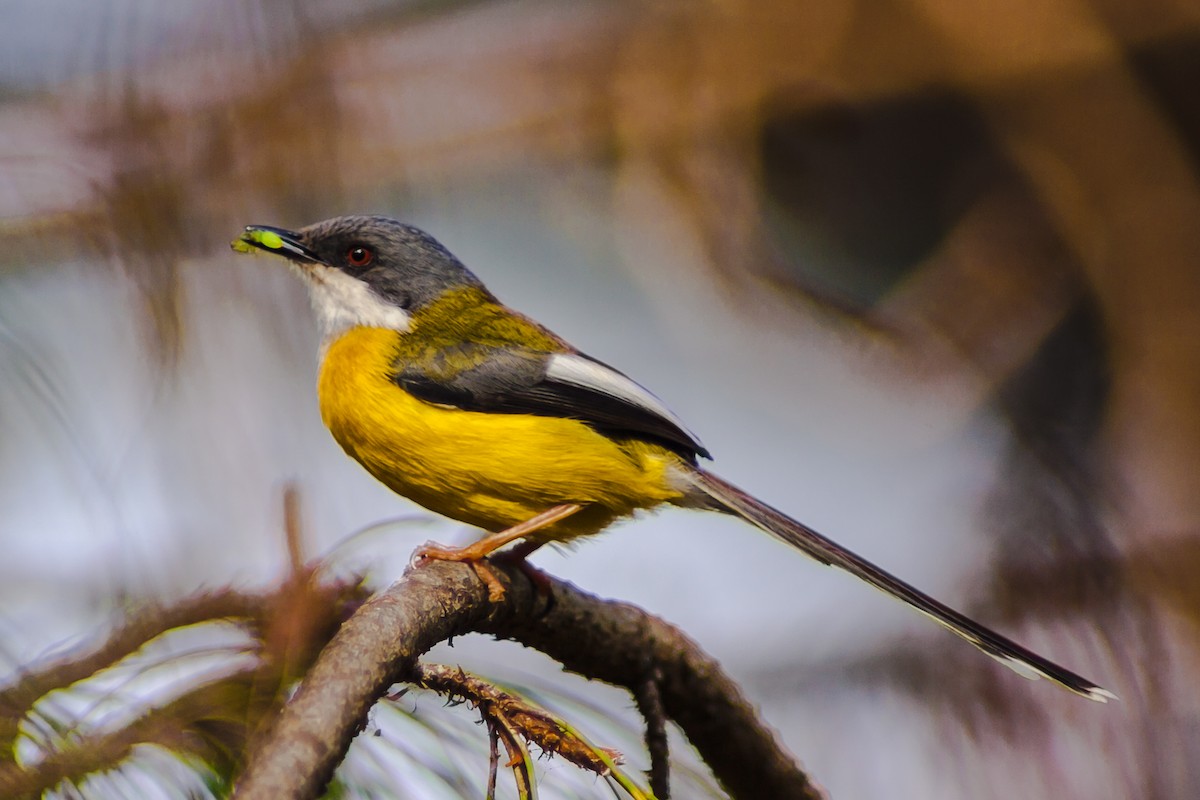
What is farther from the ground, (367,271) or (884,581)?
(367,271)

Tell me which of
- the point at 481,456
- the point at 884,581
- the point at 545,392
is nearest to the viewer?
the point at 884,581

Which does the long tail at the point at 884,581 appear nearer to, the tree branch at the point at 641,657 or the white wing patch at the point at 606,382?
the white wing patch at the point at 606,382

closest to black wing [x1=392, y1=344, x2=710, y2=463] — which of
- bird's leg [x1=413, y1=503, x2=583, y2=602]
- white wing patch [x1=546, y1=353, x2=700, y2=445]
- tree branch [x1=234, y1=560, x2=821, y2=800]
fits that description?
white wing patch [x1=546, y1=353, x2=700, y2=445]

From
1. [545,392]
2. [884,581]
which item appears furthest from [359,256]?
[884,581]

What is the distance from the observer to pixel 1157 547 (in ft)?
12.3

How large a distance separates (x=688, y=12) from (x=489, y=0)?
0.82 metres

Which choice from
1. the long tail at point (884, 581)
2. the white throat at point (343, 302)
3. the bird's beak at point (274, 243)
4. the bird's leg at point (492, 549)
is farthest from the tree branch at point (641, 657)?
the bird's beak at point (274, 243)

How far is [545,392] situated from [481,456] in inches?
13.4

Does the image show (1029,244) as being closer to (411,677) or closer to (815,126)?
(815,126)

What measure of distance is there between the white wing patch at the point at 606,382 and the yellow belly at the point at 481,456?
13cm

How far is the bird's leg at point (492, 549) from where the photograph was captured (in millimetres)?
2742

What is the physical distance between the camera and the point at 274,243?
3.40m

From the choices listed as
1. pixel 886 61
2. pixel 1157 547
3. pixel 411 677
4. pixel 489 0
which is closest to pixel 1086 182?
pixel 886 61

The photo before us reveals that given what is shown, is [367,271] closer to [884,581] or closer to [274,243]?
[274,243]
